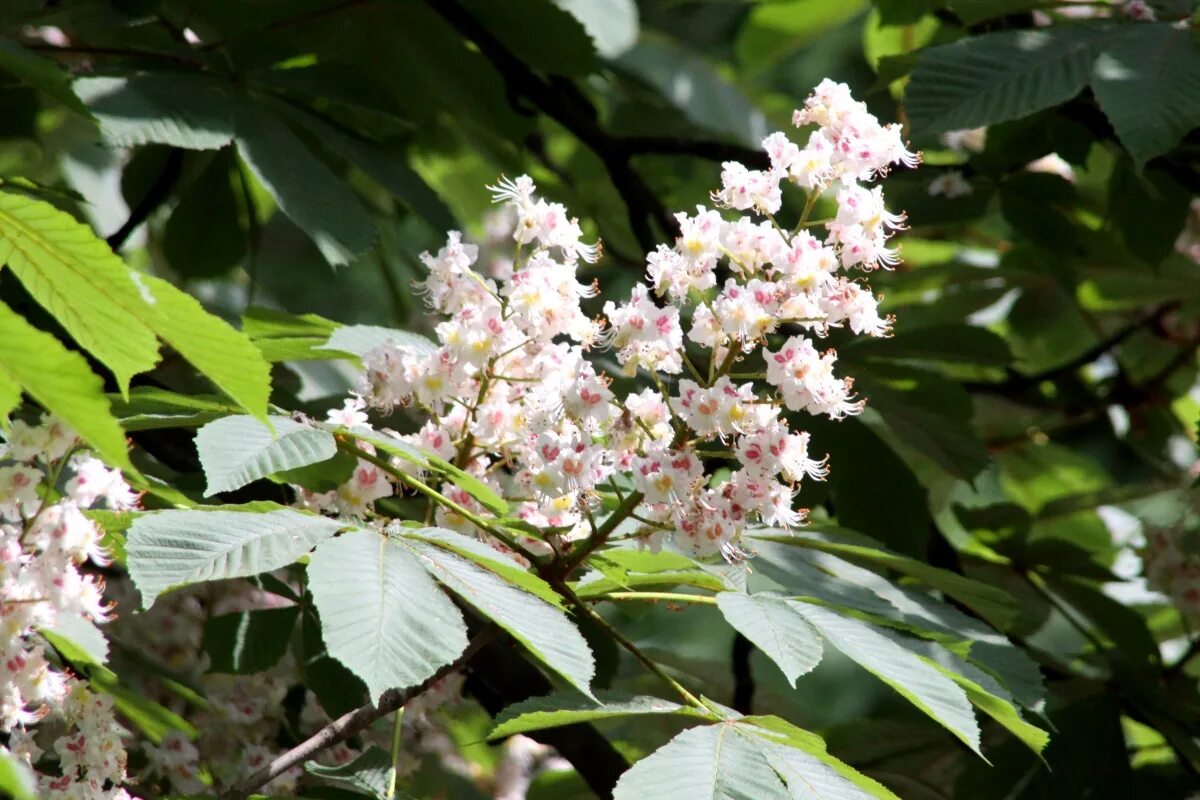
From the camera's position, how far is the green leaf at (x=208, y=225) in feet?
7.88

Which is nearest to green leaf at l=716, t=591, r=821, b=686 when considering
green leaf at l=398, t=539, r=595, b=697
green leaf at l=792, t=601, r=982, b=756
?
green leaf at l=792, t=601, r=982, b=756

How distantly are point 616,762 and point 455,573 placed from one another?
28.8 inches

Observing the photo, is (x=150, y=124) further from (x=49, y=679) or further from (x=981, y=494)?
(x=981, y=494)

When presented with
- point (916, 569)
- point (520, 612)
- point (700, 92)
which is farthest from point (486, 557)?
point (700, 92)

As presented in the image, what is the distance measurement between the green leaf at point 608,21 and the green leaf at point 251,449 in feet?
4.81

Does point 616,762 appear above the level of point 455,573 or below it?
below

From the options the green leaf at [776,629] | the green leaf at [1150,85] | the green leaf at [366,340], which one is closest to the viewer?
the green leaf at [776,629]

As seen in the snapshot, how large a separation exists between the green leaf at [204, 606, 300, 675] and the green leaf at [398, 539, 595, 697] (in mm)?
745

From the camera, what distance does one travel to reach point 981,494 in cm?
305

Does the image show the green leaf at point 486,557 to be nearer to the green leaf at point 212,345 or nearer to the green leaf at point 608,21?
the green leaf at point 212,345

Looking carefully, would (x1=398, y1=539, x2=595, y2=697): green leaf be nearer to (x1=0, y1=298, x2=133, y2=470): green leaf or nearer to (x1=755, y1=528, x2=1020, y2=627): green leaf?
(x1=0, y1=298, x2=133, y2=470): green leaf

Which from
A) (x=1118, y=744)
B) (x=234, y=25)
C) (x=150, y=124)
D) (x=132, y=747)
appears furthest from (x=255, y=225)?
(x=1118, y=744)

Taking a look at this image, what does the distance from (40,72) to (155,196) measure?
26.6 inches

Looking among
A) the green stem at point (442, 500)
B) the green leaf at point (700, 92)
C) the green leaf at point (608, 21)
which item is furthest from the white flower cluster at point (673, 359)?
the green leaf at point (700, 92)
